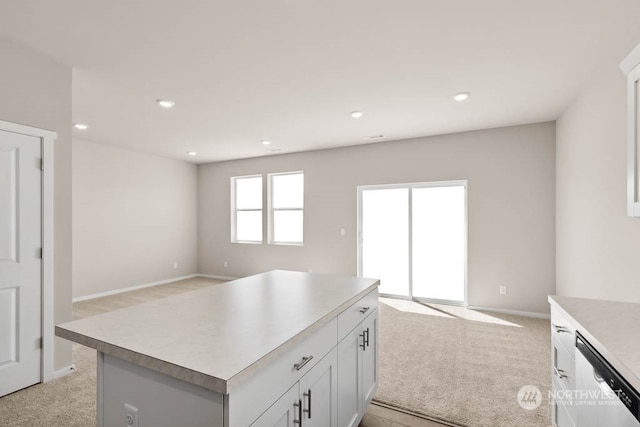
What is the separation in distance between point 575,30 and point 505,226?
2.86 metres

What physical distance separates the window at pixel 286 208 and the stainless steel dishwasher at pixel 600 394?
498 centimetres

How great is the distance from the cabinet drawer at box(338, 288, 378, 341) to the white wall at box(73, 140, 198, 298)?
508 centimetres

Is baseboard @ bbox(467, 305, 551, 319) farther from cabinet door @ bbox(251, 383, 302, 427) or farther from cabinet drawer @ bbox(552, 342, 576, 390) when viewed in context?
cabinet door @ bbox(251, 383, 302, 427)

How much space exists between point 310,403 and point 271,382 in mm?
344

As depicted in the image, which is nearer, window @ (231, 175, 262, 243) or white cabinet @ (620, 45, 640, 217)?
white cabinet @ (620, 45, 640, 217)

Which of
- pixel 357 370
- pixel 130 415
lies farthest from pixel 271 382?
pixel 357 370

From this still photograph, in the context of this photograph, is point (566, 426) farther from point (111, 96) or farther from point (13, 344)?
point (111, 96)

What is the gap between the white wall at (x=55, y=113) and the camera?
2.31 m

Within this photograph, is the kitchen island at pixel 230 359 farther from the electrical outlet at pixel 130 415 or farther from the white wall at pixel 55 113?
the white wall at pixel 55 113

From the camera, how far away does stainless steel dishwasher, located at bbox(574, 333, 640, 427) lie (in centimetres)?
95

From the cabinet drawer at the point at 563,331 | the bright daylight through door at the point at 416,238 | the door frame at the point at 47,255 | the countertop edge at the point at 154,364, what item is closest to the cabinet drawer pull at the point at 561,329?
the cabinet drawer at the point at 563,331

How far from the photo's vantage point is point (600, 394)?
1.14 m

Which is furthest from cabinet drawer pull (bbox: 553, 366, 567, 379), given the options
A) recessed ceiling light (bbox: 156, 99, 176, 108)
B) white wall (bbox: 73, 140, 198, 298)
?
white wall (bbox: 73, 140, 198, 298)

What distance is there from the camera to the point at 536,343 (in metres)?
3.34
